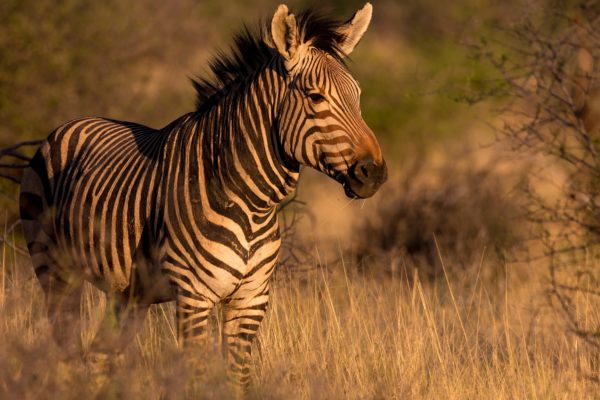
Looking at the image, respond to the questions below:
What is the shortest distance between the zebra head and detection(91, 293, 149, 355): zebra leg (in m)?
1.12

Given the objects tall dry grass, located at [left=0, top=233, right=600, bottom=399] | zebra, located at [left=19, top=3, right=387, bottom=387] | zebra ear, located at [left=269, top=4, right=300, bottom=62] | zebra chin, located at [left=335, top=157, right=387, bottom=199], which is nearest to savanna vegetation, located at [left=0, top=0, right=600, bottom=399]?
tall dry grass, located at [left=0, top=233, right=600, bottom=399]

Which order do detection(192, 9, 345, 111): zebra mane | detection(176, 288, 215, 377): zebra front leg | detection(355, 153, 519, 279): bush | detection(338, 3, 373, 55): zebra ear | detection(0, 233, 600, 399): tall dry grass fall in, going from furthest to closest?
detection(355, 153, 519, 279): bush
detection(338, 3, 373, 55): zebra ear
detection(192, 9, 345, 111): zebra mane
detection(176, 288, 215, 377): zebra front leg
detection(0, 233, 600, 399): tall dry grass

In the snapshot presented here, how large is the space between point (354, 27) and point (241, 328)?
1587 mm

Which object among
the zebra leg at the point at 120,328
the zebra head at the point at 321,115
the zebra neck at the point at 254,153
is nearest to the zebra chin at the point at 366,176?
the zebra head at the point at 321,115

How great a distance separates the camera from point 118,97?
1180 centimetres

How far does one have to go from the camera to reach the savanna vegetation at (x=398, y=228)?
4.94 m

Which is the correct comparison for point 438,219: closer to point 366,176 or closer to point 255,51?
point 255,51

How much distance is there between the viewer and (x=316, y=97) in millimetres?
4391

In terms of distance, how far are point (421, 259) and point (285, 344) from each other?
385 cm

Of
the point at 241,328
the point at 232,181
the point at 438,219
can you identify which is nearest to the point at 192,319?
the point at 241,328

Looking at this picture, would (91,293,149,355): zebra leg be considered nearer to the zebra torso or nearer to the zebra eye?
the zebra torso

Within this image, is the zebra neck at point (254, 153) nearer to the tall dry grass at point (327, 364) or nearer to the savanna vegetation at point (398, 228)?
the savanna vegetation at point (398, 228)

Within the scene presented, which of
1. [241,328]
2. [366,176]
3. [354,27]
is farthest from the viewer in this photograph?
[354,27]

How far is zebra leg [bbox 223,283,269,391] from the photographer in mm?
4766
